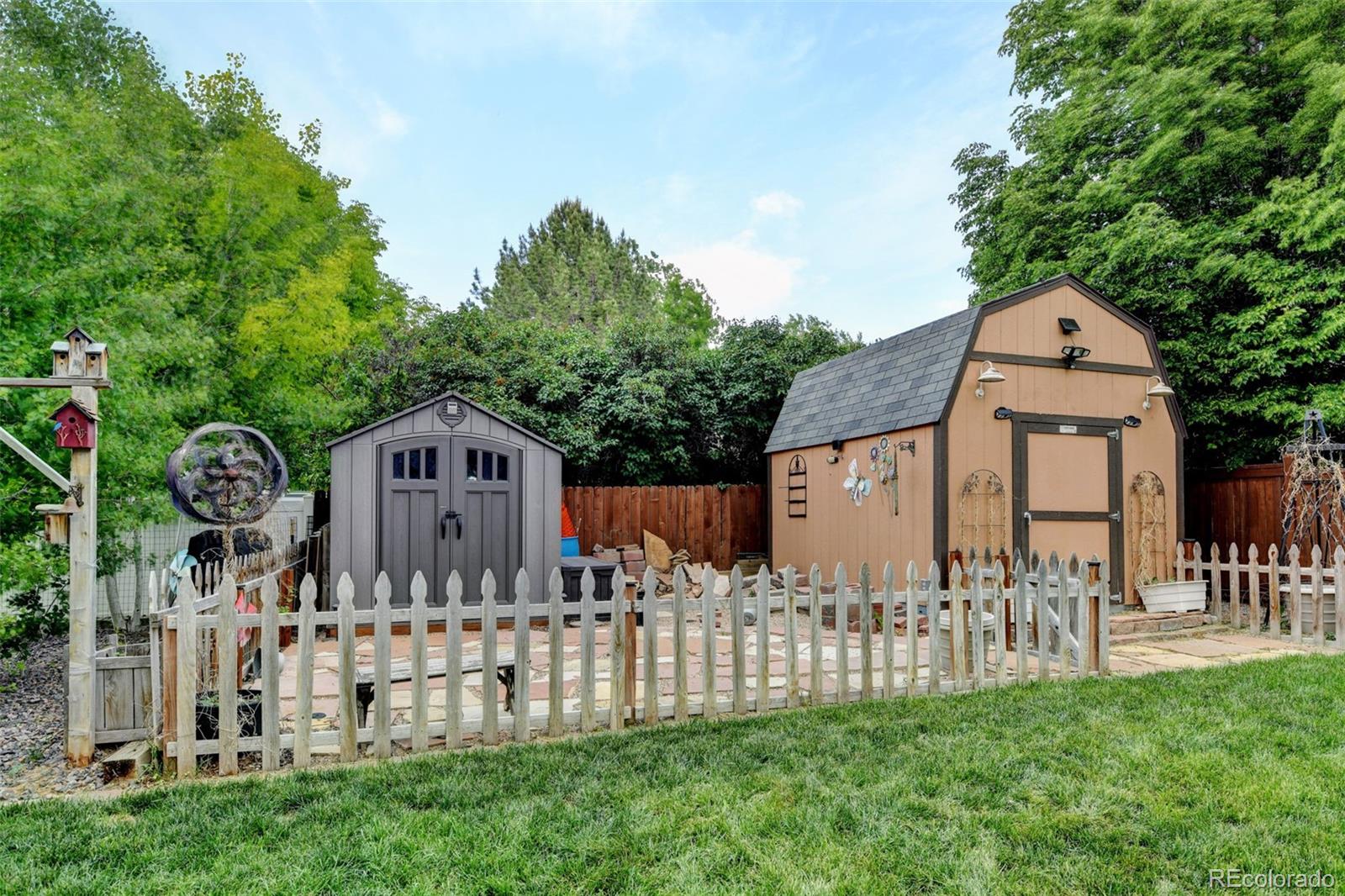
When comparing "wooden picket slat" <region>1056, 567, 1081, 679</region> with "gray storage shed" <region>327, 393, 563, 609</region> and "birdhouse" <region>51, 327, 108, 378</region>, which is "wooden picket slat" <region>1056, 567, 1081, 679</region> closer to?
"gray storage shed" <region>327, 393, 563, 609</region>

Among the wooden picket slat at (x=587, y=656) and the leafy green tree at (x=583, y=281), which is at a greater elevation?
the leafy green tree at (x=583, y=281)

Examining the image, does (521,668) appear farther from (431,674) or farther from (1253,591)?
(1253,591)

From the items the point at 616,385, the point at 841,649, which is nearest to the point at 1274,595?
the point at 841,649

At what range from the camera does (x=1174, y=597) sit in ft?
25.0

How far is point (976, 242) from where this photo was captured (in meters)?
13.9

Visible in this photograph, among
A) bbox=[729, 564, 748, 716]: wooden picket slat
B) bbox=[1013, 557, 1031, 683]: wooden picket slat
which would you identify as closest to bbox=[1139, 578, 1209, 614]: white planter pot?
bbox=[1013, 557, 1031, 683]: wooden picket slat

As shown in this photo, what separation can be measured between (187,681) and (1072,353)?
319 inches

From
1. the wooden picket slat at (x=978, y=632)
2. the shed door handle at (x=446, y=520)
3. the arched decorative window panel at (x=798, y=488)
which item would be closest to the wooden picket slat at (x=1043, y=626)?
the wooden picket slat at (x=978, y=632)

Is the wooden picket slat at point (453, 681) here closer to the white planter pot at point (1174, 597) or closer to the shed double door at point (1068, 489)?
the shed double door at point (1068, 489)

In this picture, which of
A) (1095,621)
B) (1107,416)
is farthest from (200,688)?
(1107,416)

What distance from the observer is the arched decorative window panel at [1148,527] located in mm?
8094

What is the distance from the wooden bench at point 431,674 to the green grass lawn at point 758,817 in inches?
17.8

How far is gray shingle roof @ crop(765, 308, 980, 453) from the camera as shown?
7664 millimetres
